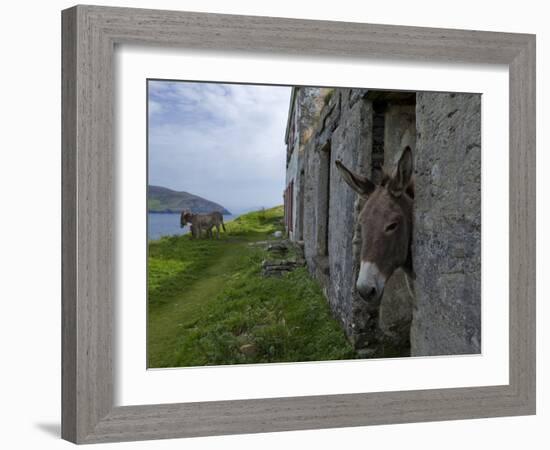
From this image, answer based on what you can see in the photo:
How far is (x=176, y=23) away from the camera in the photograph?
3322mm

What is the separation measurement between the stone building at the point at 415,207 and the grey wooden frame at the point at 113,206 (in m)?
0.25

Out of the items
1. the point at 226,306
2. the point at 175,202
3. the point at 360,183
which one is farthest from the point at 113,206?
the point at 360,183

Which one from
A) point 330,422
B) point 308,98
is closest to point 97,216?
point 308,98

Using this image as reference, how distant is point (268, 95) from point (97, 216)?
3.40 ft

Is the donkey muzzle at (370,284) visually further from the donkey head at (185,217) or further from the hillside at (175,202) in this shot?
the donkey head at (185,217)

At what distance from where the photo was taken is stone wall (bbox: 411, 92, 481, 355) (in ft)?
12.4

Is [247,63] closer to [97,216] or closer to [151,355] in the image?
[97,216]

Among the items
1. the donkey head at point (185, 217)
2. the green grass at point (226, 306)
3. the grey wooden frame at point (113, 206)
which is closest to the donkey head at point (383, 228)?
the green grass at point (226, 306)

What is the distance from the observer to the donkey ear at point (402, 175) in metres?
3.94

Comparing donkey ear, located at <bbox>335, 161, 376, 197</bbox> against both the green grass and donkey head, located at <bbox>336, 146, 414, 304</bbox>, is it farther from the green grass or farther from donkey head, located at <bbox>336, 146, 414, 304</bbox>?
the green grass

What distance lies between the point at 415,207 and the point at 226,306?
1.20 meters

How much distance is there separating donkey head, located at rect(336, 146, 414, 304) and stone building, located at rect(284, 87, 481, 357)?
0.04 meters

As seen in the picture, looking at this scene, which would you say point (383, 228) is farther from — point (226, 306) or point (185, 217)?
point (185, 217)

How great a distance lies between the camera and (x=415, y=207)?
393 cm
